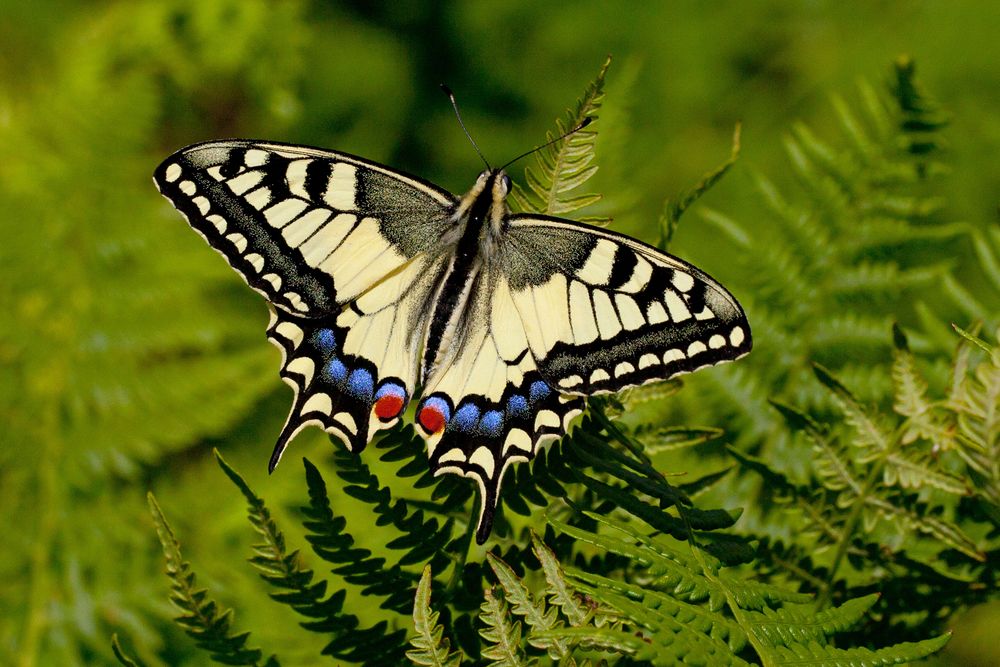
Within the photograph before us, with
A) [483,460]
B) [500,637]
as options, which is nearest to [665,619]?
[500,637]

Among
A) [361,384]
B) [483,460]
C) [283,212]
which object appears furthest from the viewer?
[283,212]

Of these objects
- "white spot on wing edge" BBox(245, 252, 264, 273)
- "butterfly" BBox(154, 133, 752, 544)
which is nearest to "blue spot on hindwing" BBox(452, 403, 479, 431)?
"butterfly" BBox(154, 133, 752, 544)

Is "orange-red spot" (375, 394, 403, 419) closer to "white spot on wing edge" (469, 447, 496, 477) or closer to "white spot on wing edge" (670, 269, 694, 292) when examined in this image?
"white spot on wing edge" (469, 447, 496, 477)

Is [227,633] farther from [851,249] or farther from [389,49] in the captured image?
[389,49]

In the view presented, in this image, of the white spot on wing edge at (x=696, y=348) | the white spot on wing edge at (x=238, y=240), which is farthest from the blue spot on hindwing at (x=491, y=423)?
the white spot on wing edge at (x=238, y=240)

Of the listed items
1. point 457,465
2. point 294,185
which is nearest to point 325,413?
point 457,465

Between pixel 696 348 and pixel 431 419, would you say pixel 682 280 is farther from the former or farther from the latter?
pixel 431 419

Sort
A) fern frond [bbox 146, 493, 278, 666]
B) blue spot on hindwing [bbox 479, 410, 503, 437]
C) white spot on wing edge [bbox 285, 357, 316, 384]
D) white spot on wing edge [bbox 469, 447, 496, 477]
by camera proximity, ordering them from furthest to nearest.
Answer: white spot on wing edge [bbox 285, 357, 316, 384] < blue spot on hindwing [bbox 479, 410, 503, 437] < white spot on wing edge [bbox 469, 447, 496, 477] < fern frond [bbox 146, 493, 278, 666]
